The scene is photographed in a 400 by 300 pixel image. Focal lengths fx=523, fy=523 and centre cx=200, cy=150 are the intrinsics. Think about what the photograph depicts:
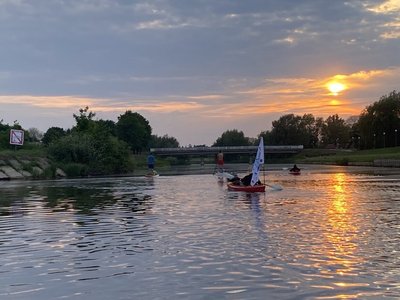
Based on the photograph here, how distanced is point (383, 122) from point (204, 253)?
173205mm

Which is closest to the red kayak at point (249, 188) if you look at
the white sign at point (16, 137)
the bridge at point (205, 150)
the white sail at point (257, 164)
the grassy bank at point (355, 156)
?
the white sail at point (257, 164)

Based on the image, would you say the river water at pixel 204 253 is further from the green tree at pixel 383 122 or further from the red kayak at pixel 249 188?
the green tree at pixel 383 122

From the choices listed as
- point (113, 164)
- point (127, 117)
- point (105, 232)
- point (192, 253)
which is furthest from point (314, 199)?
point (127, 117)

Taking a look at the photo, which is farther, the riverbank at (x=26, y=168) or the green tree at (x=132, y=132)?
the green tree at (x=132, y=132)

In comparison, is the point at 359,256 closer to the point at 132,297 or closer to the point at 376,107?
the point at 132,297

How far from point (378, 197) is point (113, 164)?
232 feet

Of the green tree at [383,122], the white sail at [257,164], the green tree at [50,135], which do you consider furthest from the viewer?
the green tree at [383,122]

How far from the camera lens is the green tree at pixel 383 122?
574 feet

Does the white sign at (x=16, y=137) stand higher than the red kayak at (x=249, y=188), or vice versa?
the white sign at (x=16, y=137)

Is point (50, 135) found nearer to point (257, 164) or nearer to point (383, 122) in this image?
point (383, 122)

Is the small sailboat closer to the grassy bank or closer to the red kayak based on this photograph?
the red kayak

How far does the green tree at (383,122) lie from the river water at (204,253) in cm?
15924

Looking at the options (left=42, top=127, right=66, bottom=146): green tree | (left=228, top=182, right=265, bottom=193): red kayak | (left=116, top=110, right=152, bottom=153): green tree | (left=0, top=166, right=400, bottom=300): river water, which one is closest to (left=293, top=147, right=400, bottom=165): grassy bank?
(left=116, top=110, right=152, bottom=153): green tree

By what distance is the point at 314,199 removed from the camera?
30.3 m
